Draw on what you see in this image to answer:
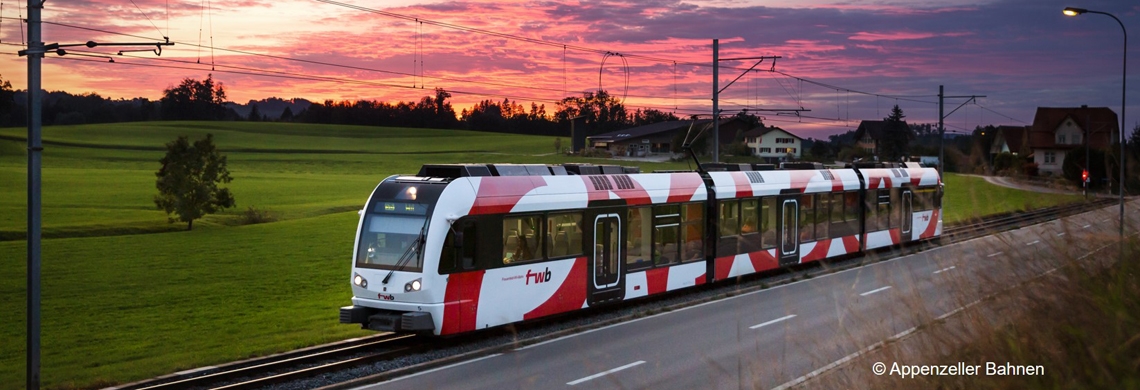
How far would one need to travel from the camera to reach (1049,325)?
5172mm

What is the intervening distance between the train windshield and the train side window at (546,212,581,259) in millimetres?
2760

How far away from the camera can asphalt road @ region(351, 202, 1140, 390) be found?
5.84m

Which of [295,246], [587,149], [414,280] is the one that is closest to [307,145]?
[587,149]

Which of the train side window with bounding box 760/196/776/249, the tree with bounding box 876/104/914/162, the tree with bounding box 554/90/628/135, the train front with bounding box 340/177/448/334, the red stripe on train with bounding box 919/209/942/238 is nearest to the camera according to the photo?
the train front with bounding box 340/177/448/334

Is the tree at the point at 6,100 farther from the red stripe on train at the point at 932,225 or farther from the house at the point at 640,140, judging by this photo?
the red stripe on train at the point at 932,225

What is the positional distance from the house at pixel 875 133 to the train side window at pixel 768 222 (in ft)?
162

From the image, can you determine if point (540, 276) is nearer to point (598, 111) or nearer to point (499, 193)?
point (499, 193)

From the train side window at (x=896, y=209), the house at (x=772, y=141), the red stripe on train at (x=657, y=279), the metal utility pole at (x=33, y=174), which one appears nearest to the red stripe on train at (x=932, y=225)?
the train side window at (x=896, y=209)

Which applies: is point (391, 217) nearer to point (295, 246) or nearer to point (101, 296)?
point (101, 296)

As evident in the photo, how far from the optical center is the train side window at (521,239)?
16469mm

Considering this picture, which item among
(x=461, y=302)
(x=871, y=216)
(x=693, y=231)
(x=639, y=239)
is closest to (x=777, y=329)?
(x=639, y=239)

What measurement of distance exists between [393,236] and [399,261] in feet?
1.64

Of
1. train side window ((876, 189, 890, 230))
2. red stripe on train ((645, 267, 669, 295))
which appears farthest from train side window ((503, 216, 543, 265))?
train side window ((876, 189, 890, 230))

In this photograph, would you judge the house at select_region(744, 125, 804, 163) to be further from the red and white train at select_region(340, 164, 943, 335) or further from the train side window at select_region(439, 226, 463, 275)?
the train side window at select_region(439, 226, 463, 275)
